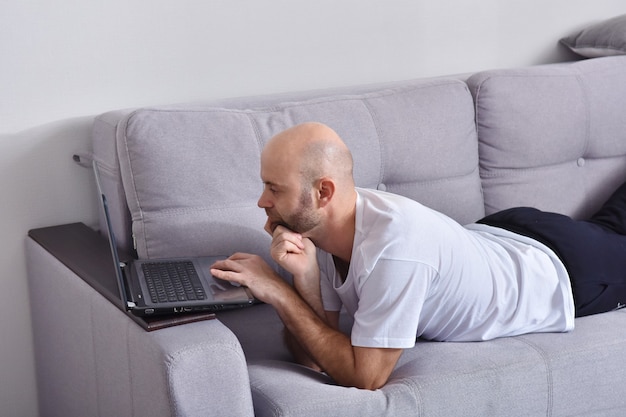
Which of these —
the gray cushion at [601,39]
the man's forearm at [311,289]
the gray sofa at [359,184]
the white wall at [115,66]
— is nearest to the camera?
the gray sofa at [359,184]

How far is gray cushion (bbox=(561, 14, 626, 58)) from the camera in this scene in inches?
117

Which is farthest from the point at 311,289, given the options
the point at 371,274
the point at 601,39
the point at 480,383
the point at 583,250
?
the point at 601,39

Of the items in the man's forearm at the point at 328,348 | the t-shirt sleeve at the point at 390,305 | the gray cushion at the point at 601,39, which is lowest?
the man's forearm at the point at 328,348

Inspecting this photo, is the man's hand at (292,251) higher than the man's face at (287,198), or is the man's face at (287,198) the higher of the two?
the man's face at (287,198)

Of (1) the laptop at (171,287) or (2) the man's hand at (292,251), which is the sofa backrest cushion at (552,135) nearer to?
(2) the man's hand at (292,251)

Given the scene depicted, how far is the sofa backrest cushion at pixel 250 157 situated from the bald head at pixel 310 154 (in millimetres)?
280

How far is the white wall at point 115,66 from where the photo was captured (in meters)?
2.36

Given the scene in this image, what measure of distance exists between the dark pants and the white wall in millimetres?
724

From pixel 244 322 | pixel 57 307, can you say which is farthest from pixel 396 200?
pixel 57 307

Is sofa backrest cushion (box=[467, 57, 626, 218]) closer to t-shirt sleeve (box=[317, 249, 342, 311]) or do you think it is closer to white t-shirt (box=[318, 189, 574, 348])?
white t-shirt (box=[318, 189, 574, 348])

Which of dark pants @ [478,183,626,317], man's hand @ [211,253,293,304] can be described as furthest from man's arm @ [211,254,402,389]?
dark pants @ [478,183,626,317]

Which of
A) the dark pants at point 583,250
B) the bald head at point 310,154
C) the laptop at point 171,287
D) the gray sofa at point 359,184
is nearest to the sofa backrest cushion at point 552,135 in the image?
the gray sofa at point 359,184

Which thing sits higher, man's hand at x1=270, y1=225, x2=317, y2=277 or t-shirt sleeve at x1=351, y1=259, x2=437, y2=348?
man's hand at x1=270, y1=225, x2=317, y2=277

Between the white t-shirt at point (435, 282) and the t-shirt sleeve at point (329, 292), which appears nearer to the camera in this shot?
the white t-shirt at point (435, 282)
